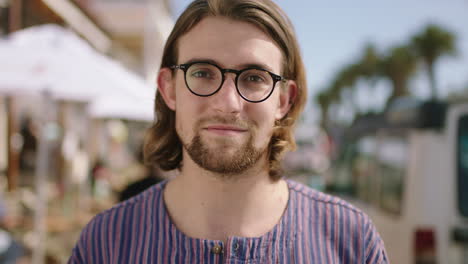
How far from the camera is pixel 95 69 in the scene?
411 centimetres

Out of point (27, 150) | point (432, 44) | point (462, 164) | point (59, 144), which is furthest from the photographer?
point (432, 44)

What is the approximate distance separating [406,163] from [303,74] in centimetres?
225

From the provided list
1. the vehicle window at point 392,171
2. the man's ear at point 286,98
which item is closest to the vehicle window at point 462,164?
the vehicle window at point 392,171

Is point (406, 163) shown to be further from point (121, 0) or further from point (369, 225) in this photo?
point (121, 0)

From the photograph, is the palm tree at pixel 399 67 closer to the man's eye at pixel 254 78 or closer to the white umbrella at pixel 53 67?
the white umbrella at pixel 53 67

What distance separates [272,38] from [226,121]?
355 millimetres

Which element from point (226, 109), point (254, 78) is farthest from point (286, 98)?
point (226, 109)

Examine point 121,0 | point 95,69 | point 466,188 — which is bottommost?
point 466,188

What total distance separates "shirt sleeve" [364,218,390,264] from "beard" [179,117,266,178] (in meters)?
0.49

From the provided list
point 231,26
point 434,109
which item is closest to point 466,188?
point 434,109

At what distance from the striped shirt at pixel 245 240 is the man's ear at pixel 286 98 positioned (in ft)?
1.01

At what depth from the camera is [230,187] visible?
1469 millimetres

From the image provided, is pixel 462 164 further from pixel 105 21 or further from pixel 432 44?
pixel 432 44

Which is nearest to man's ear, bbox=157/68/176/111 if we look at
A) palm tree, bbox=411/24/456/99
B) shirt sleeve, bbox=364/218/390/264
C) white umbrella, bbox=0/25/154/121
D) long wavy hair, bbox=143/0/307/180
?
long wavy hair, bbox=143/0/307/180
